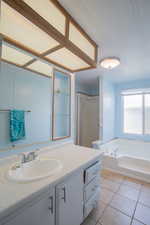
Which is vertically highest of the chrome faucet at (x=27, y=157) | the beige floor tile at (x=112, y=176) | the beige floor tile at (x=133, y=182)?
the chrome faucet at (x=27, y=157)

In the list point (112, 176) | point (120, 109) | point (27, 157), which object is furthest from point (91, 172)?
point (120, 109)

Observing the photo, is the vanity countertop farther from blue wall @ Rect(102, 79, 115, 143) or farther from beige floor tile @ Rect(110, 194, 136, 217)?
blue wall @ Rect(102, 79, 115, 143)

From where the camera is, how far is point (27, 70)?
1377 millimetres

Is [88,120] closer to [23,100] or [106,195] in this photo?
[106,195]

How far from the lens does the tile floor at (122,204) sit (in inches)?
55.9

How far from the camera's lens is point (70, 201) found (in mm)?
1057

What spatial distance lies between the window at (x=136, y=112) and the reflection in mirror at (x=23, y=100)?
2996mm

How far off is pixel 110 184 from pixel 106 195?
34cm

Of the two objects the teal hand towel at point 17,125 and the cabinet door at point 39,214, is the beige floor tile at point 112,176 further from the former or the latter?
the teal hand towel at point 17,125

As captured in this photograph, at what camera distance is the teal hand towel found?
1.22 m

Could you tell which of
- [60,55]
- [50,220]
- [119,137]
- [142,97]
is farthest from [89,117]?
[50,220]

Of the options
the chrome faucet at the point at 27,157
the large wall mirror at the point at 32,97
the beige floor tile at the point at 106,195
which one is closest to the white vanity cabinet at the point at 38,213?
the chrome faucet at the point at 27,157

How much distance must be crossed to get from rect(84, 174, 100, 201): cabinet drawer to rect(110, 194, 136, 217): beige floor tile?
1.71 ft

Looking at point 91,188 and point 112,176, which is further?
point 112,176
